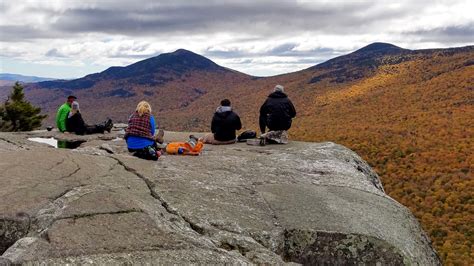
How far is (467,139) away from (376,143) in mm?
10099

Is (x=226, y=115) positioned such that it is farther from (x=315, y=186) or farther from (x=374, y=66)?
(x=374, y=66)

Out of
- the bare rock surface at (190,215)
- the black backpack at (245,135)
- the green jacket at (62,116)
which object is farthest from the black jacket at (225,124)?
the green jacket at (62,116)

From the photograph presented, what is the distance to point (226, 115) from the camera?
572 inches

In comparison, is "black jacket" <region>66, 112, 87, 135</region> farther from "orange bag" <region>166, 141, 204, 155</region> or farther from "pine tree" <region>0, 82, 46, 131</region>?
"pine tree" <region>0, 82, 46, 131</region>

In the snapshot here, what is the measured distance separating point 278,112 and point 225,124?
6.29 ft

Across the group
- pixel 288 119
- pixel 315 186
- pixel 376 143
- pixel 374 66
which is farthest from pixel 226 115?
pixel 374 66

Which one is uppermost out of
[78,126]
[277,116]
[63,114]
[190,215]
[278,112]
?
[278,112]

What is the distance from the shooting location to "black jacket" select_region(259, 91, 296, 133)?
15.0m

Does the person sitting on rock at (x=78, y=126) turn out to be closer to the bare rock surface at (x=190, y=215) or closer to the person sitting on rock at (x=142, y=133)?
the person sitting on rock at (x=142, y=133)

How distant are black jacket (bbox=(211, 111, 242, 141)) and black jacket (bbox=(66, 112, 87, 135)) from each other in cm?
596

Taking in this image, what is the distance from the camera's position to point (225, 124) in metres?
14.6

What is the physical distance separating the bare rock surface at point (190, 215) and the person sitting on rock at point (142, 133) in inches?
16.8

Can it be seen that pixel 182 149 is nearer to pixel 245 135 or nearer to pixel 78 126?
pixel 245 135

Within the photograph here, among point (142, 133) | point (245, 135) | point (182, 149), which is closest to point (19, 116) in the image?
point (245, 135)
